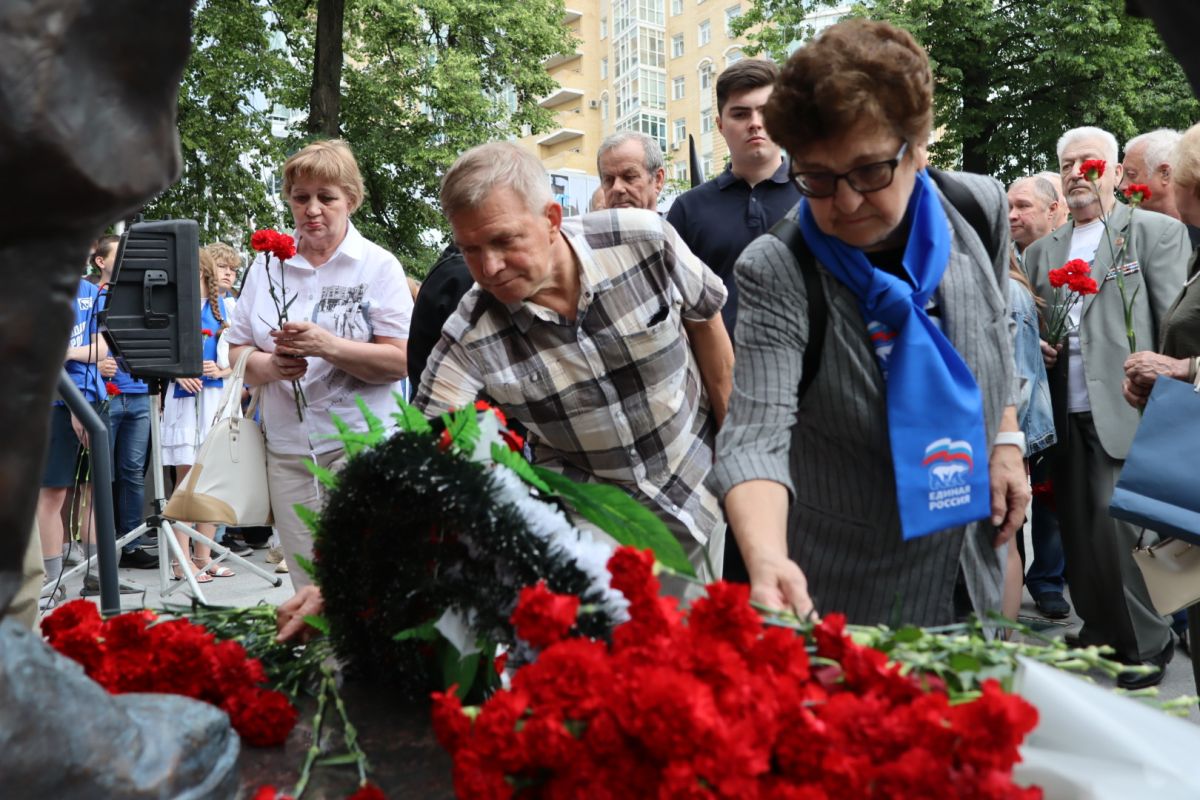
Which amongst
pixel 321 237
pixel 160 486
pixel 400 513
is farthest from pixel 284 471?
pixel 400 513

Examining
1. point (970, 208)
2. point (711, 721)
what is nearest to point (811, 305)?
point (970, 208)

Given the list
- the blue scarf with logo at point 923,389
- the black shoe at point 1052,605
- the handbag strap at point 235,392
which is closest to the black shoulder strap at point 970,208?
the blue scarf with logo at point 923,389

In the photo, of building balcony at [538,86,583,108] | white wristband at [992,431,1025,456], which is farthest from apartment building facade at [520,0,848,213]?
white wristband at [992,431,1025,456]

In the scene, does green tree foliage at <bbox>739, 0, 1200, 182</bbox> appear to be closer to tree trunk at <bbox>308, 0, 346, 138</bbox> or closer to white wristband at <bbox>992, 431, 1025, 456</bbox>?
tree trunk at <bbox>308, 0, 346, 138</bbox>

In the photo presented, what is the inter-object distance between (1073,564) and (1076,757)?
4505 millimetres

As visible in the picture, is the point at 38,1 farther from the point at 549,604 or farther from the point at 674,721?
the point at 674,721

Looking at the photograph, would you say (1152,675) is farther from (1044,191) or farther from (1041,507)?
(1044,191)

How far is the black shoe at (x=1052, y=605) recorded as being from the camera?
5.99 meters

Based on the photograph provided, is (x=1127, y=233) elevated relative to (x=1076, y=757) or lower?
elevated

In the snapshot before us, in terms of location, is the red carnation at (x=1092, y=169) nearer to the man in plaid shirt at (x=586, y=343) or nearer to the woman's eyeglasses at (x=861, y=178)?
the man in plaid shirt at (x=586, y=343)

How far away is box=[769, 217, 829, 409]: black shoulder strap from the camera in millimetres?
2178

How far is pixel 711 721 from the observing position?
0.96 meters

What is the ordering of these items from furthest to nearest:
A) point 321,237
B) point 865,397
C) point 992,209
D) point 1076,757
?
1. point 321,237
2. point 992,209
3. point 865,397
4. point 1076,757

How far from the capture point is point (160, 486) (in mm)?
5859
